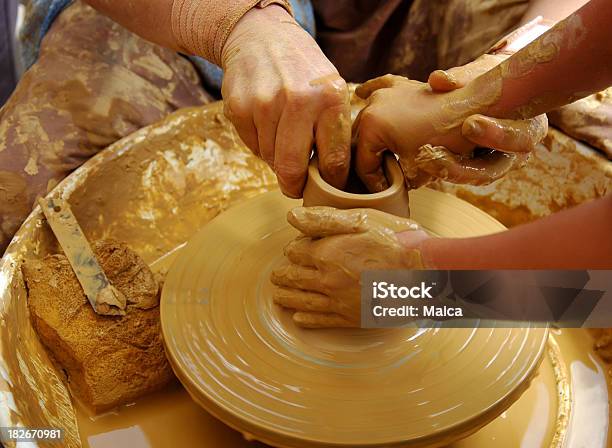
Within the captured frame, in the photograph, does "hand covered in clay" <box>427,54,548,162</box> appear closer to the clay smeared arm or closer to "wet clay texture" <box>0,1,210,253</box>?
the clay smeared arm

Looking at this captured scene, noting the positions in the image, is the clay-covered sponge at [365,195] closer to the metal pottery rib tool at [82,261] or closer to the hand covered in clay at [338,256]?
the hand covered in clay at [338,256]

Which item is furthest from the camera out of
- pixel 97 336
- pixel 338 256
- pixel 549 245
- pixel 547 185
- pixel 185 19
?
pixel 547 185

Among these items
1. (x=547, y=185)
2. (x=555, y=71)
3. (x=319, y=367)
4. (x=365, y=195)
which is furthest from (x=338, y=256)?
(x=547, y=185)

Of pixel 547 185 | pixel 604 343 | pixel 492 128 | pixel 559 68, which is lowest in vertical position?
pixel 604 343

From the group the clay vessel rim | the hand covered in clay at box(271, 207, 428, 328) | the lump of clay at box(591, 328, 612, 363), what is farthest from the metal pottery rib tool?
the lump of clay at box(591, 328, 612, 363)

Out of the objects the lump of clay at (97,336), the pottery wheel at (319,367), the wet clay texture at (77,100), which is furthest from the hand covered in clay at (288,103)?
the wet clay texture at (77,100)

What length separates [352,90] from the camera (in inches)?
85.7

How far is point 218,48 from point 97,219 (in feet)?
2.21

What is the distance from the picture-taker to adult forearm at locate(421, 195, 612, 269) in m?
0.95

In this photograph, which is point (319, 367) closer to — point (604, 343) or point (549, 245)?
point (549, 245)

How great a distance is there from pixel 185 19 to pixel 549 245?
111 centimetres

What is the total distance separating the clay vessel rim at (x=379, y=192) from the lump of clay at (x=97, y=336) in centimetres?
55

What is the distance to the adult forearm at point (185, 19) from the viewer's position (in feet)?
5.23

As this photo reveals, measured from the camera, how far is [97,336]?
1.52 m
